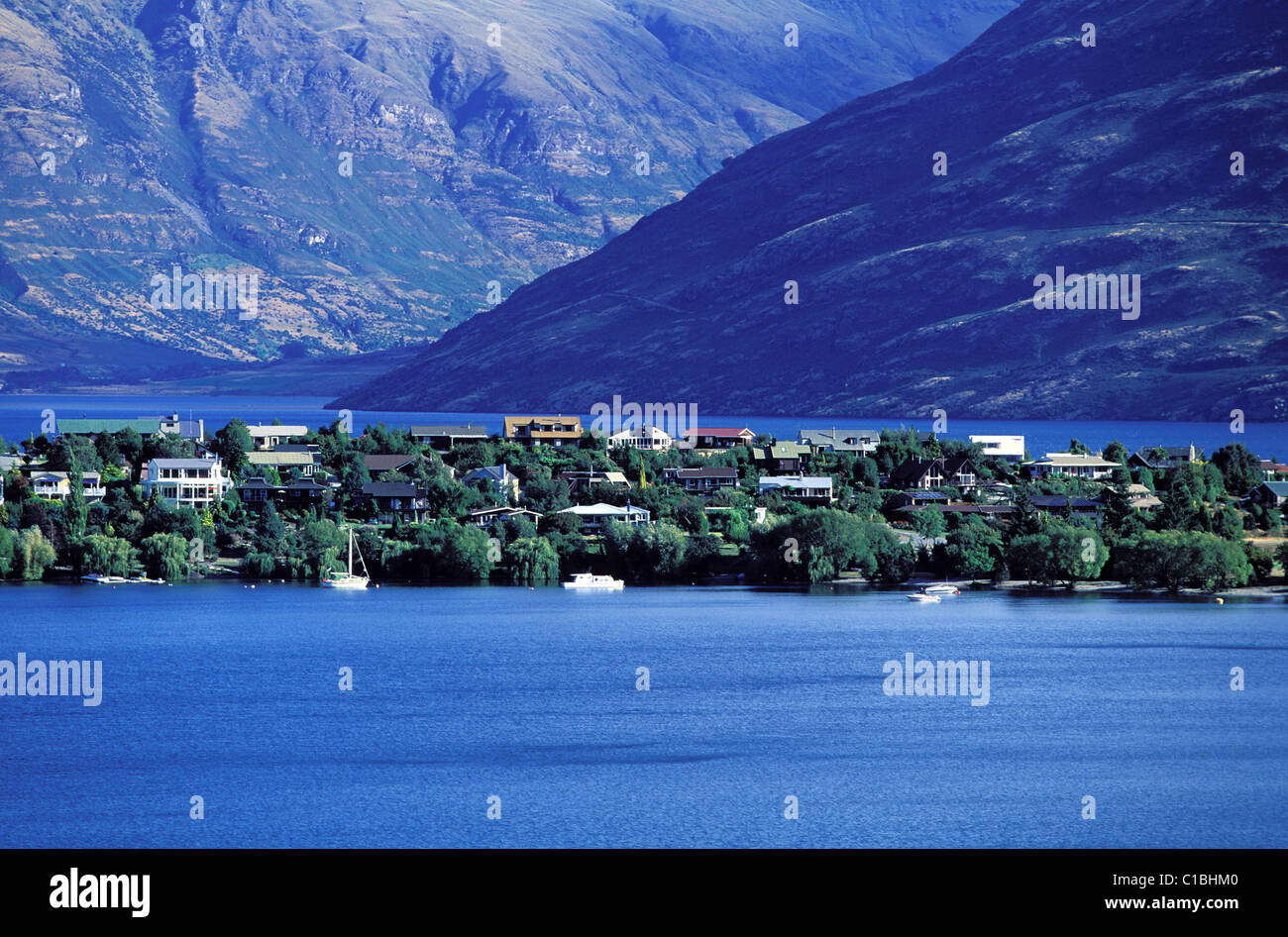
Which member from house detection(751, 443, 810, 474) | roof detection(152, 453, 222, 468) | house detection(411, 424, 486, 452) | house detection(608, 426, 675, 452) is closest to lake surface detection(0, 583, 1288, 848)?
roof detection(152, 453, 222, 468)

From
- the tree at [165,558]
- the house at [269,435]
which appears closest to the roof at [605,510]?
the tree at [165,558]

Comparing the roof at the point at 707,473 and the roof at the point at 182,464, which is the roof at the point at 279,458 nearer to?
the roof at the point at 182,464

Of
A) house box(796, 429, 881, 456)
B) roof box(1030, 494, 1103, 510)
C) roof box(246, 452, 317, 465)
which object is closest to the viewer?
roof box(1030, 494, 1103, 510)

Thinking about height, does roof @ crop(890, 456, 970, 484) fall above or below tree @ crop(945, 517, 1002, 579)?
above

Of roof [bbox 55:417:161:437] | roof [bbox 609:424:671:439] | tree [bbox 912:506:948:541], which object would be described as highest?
roof [bbox 55:417:161:437]

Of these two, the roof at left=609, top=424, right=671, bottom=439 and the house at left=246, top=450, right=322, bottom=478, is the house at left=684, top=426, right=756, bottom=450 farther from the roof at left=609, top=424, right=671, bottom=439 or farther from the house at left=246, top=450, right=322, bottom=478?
the house at left=246, top=450, right=322, bottom=478

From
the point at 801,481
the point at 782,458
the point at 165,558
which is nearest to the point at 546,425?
the point at 782,458

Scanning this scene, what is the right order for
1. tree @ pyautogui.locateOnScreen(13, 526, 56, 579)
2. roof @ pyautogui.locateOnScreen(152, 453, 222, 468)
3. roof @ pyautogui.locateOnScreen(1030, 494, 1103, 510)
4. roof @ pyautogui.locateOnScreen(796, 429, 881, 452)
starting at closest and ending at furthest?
tree @ pyautogui.locateOnScreen(13, 526, 56, 579), roof @ pyautogui.locateOnScreen(1030, 494, 1103, 510), roof @ pyautogui.locateOnScreen(152, 453, 222, 468), roof @ pyautogui.locateOnScreen(796, 429, 881, 452)
